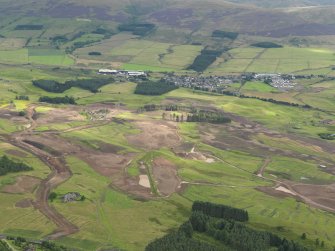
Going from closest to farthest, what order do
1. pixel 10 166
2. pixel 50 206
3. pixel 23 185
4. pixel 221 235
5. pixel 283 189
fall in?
pixel 221 235, pixel 50 206, pixel 23 185, pixel 10 166, pixel 283 189

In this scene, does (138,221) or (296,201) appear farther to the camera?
(296,201)

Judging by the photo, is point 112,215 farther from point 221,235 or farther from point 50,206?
point 221,235

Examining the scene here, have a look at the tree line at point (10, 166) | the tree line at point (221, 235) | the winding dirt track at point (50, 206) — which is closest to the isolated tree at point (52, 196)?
the winding dirt track at point (50, 206)

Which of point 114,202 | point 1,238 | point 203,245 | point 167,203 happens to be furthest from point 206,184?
point 1,238

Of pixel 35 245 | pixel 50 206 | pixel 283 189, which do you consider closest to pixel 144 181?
pixel 50 206

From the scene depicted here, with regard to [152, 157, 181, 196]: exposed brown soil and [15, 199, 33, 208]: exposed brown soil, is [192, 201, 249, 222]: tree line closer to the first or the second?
[152, 157, 181, 196]: exposed brown soil

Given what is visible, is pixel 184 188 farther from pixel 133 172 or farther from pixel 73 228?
pixel 73 228
